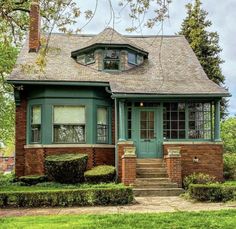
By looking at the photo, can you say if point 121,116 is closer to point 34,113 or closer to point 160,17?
point 34,113

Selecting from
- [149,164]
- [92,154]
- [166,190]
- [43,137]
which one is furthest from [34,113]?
[166,190]

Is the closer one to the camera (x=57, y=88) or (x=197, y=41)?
(x=57, y=88)

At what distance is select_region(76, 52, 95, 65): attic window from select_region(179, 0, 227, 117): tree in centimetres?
1064

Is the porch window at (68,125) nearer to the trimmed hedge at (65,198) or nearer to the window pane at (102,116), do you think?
the window pane at (102,116)

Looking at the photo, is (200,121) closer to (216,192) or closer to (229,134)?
(216,192)

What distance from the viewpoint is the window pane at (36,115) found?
1733 cm

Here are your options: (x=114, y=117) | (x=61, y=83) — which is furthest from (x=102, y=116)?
(x=61, y=83)

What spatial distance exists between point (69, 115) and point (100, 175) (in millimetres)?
3282

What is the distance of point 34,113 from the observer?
17.5m

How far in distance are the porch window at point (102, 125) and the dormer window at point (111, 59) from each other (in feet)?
7.01

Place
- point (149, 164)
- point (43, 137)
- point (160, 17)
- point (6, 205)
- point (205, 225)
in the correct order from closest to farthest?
point (160, 17) < point (205, 225) < point (6, 205) < point (149, 164) < point (43, 137)

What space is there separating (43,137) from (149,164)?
14.8 ft

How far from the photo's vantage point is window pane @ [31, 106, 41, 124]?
1733cm

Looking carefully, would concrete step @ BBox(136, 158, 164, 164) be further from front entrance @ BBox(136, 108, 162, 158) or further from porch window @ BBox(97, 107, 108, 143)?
porch window @ BBox(97, 107, 108, 143)
